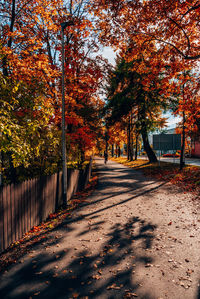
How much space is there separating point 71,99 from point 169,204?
8.02m

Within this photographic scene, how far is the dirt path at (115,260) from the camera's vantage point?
11.6ft

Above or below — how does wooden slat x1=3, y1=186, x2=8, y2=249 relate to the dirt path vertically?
above

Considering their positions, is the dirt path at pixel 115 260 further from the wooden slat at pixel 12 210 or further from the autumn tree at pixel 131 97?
the autumn tree at pixel 131 97

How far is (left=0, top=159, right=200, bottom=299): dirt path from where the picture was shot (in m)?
3.55

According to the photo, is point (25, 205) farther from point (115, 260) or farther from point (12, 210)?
point (115, 260)

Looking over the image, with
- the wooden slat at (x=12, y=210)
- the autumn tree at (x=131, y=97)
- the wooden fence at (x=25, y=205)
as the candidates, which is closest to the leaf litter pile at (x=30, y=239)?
the wooden fence at (x=25, y=205)

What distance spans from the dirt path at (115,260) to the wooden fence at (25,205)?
2.72ft

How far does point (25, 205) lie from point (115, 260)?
326cm

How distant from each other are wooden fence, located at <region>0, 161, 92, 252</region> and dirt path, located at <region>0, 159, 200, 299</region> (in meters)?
0.83

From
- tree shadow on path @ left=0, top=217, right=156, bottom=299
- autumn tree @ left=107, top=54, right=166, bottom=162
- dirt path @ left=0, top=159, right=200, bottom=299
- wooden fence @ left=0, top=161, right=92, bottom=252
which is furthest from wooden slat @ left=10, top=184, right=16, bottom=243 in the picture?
autumn tree @ left=107, top=54, right=166, bottom=162

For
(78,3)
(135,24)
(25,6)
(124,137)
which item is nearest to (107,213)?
(135,24)

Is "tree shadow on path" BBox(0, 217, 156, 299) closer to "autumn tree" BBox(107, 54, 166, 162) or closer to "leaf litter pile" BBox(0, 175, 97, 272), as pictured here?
"leaf litter pile" BBox(0, 175, 97, 272)

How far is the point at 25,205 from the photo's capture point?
6.16 metres

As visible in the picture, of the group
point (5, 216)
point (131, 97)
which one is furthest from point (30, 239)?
point (131, 97)
